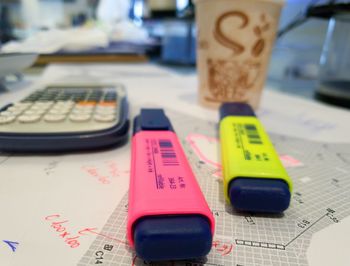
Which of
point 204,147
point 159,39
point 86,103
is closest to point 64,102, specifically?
point 86,103

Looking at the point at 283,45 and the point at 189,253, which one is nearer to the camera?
the point at 189,253

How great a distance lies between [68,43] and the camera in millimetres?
747

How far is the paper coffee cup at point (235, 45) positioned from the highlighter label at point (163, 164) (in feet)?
0.58

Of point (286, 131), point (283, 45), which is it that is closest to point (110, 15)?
point (283, 45)

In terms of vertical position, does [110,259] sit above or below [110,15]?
below

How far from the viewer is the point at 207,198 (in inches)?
6.8

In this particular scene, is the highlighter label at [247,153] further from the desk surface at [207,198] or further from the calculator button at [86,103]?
the calculator button at [86,103]

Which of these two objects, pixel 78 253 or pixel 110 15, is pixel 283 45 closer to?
pixel 110 15

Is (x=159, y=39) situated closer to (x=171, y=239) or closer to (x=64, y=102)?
(x=64, y=102)

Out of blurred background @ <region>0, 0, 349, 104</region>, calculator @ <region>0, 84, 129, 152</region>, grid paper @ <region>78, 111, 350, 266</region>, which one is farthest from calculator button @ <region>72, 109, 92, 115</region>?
blurred background @ <region>0, 0, 349, 104</region>

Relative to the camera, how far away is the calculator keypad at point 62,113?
0.23m

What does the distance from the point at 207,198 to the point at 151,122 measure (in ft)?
0.27

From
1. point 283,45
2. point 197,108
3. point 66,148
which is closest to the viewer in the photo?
point 66,148

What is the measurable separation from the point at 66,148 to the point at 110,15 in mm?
951
